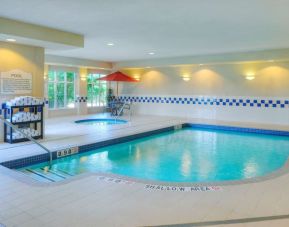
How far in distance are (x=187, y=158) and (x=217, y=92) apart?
18.5 ft

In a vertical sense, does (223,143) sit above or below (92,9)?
below

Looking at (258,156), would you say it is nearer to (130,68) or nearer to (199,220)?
(199,220)

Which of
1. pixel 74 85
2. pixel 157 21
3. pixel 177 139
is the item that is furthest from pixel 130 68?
pixel 157 21

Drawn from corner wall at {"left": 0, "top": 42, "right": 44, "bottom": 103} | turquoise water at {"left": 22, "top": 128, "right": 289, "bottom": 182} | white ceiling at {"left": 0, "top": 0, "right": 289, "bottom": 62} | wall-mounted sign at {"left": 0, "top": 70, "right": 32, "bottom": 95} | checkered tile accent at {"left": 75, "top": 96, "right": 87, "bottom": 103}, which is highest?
white ceiling at {"left": 0, "top": 0, "right": 289, "bottom": 62}

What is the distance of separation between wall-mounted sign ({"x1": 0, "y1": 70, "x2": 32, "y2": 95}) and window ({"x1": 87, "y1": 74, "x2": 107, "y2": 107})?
6515 millimetres

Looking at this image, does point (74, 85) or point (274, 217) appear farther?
point (74, 85)

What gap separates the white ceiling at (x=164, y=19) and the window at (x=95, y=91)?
5.72m

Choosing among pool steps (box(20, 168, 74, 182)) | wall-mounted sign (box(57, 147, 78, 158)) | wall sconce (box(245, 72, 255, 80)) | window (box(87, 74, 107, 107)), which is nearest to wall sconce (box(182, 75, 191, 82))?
wall sconce (box(245, 72, 255, 80))

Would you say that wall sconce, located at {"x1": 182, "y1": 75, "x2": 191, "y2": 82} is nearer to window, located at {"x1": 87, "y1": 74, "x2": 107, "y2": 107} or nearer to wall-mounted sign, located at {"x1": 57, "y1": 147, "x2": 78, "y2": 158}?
window, located at {"x1": 87, "y1": 74, "x2": 107, "y2": 107}

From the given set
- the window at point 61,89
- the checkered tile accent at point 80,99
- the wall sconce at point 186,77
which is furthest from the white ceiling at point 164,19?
the checkered tile accent at point 80,99

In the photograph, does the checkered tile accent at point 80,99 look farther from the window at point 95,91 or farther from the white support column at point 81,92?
the window at point 95,91

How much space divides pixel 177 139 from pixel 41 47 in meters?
4.40

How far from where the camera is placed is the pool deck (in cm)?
270

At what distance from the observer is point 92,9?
459 cm
